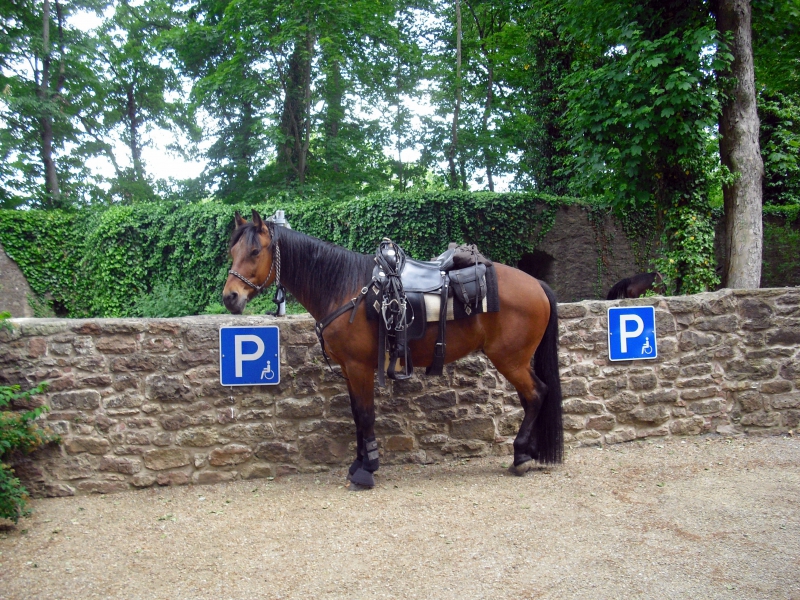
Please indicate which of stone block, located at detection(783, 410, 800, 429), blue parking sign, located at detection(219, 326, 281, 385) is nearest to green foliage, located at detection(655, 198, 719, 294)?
stone block, located at detection(783, 410, 800, 429)

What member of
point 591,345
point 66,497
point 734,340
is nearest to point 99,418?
point 66,497

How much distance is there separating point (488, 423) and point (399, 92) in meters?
13.9

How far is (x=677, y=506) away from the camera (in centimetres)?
401

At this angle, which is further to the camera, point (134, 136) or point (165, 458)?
point (134, 136)

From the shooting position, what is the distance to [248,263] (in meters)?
4.19

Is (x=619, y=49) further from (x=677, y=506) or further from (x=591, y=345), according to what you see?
(x=677, y=506)

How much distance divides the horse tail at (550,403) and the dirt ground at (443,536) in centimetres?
19

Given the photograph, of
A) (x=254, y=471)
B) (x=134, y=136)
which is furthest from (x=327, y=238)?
(x=134, y=136)

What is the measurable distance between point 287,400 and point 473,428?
1595 mm

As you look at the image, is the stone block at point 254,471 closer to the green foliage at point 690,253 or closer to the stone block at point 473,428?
the stone block at point 473,428

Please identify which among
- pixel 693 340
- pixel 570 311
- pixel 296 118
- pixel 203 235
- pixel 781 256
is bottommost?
pixel 693 340

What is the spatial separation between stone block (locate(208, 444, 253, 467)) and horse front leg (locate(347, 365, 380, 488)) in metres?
0.90

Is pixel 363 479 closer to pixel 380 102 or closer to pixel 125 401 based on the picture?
pixel 125 401

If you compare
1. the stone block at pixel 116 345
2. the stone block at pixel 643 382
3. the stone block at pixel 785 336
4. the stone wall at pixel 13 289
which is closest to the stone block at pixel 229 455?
the stone block at pixel 116 345
